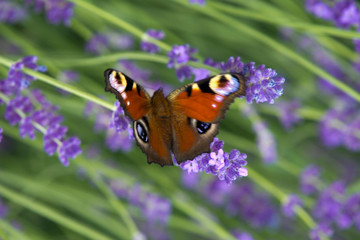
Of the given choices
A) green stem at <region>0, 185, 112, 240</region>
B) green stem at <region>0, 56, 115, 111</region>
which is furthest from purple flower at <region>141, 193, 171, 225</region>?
green stem at <region>0, 56, 115, 111</region>

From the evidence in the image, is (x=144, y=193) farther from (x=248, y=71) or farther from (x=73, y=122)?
(x=248, y=71)

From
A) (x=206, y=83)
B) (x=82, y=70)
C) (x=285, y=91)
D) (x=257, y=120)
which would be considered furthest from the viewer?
(x=285, y=91)

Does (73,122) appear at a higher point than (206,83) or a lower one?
higher

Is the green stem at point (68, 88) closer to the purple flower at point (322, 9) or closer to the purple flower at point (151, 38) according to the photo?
the purple flower at point (151, 38)

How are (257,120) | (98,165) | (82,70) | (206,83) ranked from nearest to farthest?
(206,83) → (98,165) → (257,120) → (82,70)

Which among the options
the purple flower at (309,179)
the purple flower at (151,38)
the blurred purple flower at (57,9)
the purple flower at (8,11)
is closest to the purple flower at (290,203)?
the purple flower at (309,179)

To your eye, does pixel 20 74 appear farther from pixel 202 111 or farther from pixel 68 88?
pixel 202 111

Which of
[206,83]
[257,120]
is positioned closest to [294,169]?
[257,120]
